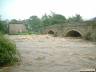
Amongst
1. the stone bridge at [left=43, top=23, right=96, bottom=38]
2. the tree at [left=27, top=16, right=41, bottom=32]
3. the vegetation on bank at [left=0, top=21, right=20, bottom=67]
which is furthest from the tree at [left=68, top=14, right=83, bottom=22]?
the vegetation on bank at [left=0, top=21, right=20, bottom=67]

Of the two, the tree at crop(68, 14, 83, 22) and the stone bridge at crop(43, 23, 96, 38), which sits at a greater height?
the tree at crop(68, 14, 83, 22)

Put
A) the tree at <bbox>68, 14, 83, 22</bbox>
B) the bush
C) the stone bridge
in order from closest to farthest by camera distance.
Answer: the bush → the stone bridge → the tree at <bbox>68, 14, 83, 22</bbox>

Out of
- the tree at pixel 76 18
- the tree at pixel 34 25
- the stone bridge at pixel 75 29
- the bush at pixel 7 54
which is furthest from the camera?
the tree at pixel 34 25

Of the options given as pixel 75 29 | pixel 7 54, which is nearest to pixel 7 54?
pixel 7 54

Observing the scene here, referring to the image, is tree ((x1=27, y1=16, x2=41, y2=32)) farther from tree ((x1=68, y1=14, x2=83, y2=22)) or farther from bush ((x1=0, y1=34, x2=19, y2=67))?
bush ((x1=0, y1=34, x2=19, y2=67))

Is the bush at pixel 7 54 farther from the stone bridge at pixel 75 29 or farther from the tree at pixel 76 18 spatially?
the tree at pixel 76 18

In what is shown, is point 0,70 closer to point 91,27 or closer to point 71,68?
point 71,68

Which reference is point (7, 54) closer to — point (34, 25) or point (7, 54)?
point (7, 54)

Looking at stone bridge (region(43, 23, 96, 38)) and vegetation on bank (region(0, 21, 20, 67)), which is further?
stone bridge (region(43, 23, 96, 38))

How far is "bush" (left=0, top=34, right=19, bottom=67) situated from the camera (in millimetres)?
11234

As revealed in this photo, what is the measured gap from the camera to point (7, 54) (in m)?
11.4

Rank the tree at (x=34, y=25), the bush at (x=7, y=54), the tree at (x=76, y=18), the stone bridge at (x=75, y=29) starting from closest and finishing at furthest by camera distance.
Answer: the bush at (x=7, y=54) < the stone bridge at (x=75, y=29) < the tree at (x=76, y=18) < the tree at (x=34, y=25)

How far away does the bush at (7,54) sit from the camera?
11.2 m

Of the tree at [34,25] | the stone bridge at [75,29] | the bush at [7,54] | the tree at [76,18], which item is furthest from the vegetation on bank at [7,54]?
the tree at [34,25]
